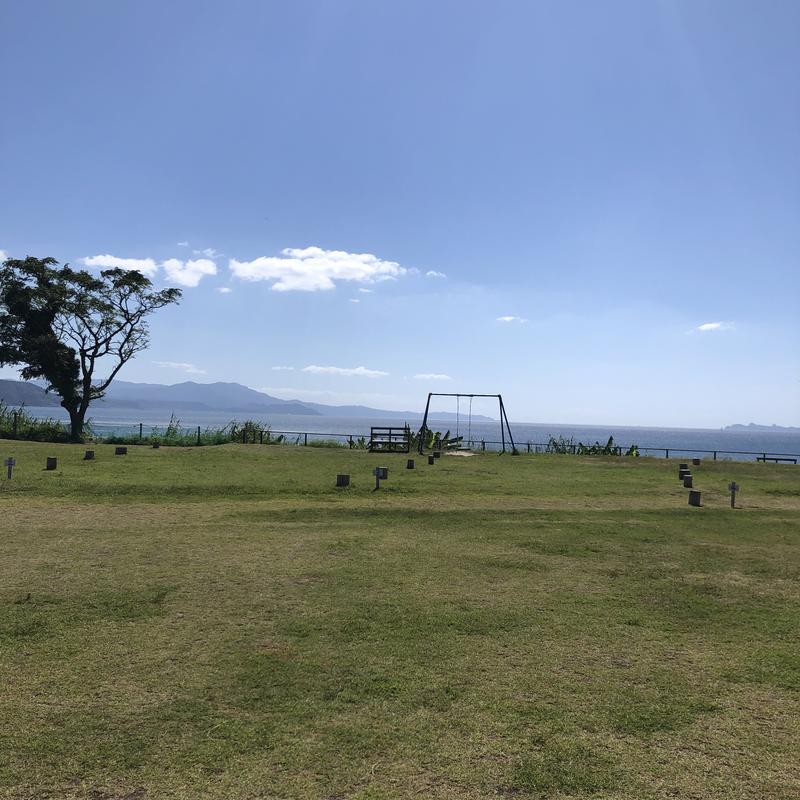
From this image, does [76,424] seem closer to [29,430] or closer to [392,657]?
[29,430]

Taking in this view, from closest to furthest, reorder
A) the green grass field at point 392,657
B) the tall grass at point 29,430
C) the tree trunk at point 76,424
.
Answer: the green grass field at point 392,657 → the tall grass at point 29,430 → the tree trunk at point 76,424

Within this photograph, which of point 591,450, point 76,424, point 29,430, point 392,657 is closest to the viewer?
point 392,657

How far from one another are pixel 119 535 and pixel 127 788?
7683mm

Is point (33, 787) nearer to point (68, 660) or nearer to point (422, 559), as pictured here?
point (68, 660)

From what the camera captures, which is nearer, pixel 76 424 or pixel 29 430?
pixel 29 430

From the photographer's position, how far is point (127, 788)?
381 cm

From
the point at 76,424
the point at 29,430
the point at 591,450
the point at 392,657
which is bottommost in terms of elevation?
the point at 392,657

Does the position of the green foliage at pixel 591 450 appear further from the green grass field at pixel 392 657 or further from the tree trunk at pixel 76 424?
the tree trunk at pixel 76 424

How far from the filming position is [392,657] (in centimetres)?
579

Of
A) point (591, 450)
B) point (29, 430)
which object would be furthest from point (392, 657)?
point (29, 430)


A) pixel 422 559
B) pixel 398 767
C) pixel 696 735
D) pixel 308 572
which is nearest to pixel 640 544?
pixel 422 559

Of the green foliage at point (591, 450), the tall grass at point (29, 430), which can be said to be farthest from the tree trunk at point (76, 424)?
the green foliage at point (591, 450)

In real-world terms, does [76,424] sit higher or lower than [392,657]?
higher

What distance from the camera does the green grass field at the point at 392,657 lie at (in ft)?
13.3
